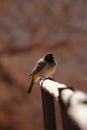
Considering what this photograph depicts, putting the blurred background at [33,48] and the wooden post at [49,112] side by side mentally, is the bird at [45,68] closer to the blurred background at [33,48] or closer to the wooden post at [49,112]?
Answer: the wooden post at [49,112]

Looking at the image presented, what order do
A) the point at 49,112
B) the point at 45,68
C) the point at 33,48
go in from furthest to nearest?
the point at 33,48, the point at 45,68, the point at 49,112

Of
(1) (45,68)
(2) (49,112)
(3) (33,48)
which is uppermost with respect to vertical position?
(3) (33,48)

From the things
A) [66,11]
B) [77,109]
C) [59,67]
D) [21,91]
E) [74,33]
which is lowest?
[77,109]

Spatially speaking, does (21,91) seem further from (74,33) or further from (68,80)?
(74,33)

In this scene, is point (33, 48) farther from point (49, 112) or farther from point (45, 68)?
point (49, 112)

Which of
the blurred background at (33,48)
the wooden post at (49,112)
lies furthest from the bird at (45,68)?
the blurred background at (33,48)

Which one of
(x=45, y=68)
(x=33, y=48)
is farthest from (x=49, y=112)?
(x=33, y=48)

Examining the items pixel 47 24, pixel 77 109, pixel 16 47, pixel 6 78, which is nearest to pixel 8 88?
pixel 6 78

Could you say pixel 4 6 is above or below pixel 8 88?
above
